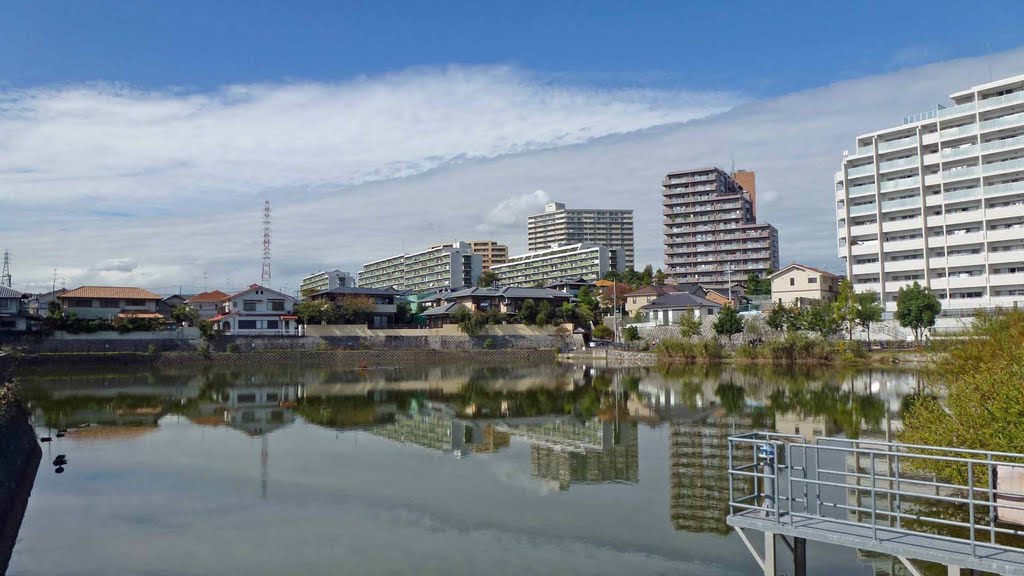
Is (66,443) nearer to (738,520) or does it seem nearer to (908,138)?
(738,520)

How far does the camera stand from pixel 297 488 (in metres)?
15.1

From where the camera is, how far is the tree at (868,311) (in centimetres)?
4953

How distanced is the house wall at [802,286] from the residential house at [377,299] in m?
33.9

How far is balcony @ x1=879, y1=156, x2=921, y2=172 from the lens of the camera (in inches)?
2153

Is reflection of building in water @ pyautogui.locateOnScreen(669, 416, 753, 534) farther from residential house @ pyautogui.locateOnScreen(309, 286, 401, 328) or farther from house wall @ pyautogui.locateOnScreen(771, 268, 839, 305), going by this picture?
residential house @ pyautogui.locateOnScreen(309, 286, 401, 328)

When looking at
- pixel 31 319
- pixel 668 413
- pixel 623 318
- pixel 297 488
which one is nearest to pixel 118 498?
pixel 297 488

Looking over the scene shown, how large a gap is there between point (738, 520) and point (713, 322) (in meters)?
48.8

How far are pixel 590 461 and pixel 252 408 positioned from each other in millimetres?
17395

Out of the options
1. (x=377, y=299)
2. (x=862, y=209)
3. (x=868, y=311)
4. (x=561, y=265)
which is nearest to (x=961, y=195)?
(x=862, y=209)

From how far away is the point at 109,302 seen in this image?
56.7 metres

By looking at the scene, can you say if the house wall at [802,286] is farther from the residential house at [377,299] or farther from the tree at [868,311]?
the residential house at [377,299]

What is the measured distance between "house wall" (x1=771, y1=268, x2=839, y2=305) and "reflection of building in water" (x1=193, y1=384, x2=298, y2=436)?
42505mm

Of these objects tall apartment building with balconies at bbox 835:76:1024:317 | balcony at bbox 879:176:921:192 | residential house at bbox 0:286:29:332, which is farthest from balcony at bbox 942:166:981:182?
residential house at bbox 0:286:29:332

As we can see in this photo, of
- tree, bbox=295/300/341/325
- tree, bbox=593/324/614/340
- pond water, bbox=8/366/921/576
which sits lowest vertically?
pond water, bbox=8/366/921/576
